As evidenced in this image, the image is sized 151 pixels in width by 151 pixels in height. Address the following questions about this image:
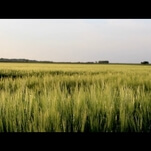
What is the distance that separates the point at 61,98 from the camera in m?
1.75

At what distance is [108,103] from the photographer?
1.65 metres
